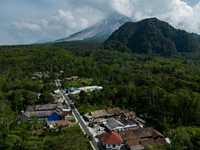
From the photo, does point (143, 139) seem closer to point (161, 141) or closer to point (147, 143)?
point (147, 143)

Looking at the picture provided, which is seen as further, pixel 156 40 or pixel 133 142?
pixel 156 40

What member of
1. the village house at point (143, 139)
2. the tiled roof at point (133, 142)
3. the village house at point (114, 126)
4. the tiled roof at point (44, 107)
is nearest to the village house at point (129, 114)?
the village house at point (114, 126)

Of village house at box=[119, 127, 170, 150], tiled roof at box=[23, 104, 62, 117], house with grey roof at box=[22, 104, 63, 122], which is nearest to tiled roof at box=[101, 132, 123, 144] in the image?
village house at box=[119, 127, 170, 150]

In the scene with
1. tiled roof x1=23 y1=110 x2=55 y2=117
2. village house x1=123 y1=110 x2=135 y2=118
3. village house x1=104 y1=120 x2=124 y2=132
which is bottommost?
village house x1=123 y1=110 x2=135 y2=118

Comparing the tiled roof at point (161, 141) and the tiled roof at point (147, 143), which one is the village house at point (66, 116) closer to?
the tiled roof at point (147, 143)

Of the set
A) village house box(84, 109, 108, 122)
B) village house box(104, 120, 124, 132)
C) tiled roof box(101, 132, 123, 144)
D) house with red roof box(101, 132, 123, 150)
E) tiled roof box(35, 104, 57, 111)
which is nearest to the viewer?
house with red roof box(101, 132, 123, 150)

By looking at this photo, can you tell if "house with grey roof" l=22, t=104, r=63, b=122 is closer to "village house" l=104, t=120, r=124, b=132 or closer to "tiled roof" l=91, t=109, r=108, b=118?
"tiled roof" l=91, t=109, r=108, b=118

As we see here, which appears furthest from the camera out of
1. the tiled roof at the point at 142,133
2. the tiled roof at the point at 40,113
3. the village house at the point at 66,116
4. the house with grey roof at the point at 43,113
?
the village house at the point at 66,116

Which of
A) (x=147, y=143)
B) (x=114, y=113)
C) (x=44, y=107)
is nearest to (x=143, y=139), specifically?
(x=147, y=143)

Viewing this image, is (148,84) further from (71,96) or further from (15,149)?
(15,149)
